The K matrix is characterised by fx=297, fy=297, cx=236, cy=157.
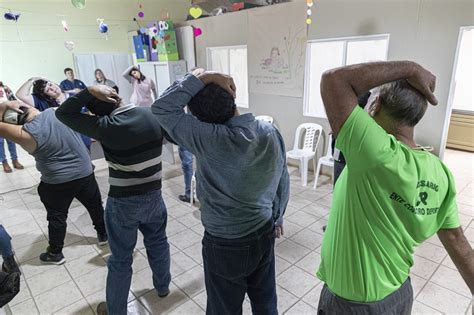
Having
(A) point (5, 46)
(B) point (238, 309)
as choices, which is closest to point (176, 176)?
(B) point (238, 309)

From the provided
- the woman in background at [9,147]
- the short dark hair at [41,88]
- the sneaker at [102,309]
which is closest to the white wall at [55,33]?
the woman in background at [9,147]

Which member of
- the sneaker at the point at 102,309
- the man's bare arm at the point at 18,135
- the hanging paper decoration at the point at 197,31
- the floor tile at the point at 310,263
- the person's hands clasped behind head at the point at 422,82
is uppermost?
the hanging paper decoration at the point at 197,31

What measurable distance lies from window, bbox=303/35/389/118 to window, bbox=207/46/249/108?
1.41 metres

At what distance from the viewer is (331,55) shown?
4.09m

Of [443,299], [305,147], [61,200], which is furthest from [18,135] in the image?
[305,147]

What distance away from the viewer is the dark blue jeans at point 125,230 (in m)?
1.61

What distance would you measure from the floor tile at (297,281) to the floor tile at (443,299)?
71 centimetres

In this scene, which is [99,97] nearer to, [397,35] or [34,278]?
[34,278]

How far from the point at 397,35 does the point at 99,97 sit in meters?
3.19

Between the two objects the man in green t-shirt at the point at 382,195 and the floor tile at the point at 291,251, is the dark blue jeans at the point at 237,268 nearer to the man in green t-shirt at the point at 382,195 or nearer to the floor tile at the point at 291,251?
the man in green t-shirt at the point at 382,195

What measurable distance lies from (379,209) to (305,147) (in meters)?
3.59

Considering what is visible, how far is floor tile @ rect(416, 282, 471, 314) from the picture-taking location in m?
1.91

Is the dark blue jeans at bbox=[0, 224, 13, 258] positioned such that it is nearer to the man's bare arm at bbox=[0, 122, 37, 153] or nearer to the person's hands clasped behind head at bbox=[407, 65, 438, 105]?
the man's bare arm at bbox=[0, 122, 37, 153]

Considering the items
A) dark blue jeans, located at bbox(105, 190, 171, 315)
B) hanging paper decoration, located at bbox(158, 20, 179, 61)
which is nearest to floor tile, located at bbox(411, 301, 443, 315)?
dark blue jeans, located at bbox(105, 190, 171, 315)
